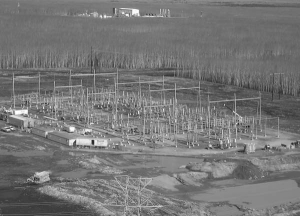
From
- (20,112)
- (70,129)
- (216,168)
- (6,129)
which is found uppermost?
(20,112)

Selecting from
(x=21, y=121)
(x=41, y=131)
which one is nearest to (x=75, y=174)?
(x=41, y=131)

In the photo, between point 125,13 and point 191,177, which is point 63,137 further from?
point 125,13

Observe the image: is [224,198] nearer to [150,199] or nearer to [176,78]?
[150,199]

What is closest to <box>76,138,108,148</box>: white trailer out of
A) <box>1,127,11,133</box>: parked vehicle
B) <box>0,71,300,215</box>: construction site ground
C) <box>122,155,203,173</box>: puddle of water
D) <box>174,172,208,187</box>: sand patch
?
<box>0,71,300,215</box>: construction site ground

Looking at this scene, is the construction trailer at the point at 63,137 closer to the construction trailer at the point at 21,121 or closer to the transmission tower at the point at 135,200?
the construction trailer at the point at 21,121

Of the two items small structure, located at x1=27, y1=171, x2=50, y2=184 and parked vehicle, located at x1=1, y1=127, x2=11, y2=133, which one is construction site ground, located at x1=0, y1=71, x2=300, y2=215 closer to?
small structure, located at x1=27, y1=171, x2=50, y2=184

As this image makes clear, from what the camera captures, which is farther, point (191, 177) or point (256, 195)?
point (191, 177)

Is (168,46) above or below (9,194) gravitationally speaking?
above
